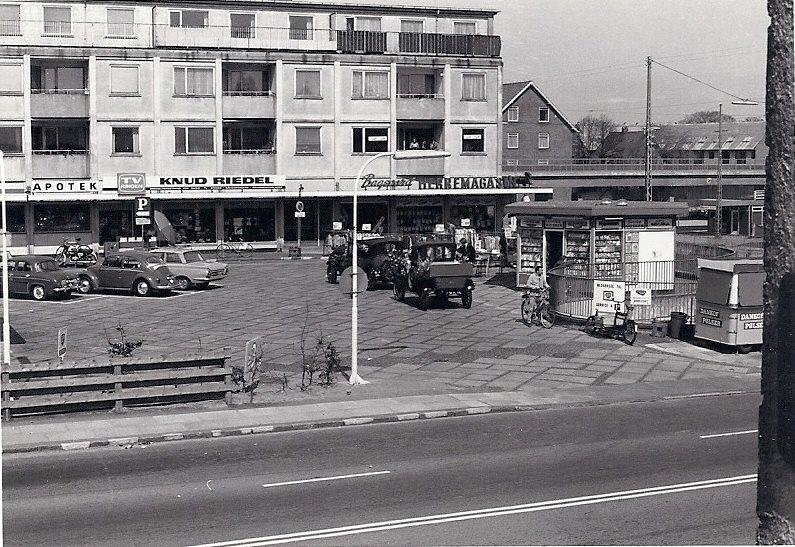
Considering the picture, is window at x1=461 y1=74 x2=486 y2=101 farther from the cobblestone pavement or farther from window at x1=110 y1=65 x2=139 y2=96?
the cobblestone pavement

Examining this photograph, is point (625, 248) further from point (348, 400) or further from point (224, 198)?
point (224, 198)

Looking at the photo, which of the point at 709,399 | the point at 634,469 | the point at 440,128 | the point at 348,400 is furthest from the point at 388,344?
the point at 440,128

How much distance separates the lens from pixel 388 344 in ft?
94.0

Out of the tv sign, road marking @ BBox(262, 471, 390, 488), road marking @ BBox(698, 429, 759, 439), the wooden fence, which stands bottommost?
road marking @ BBox(262, 471, 390, 488)

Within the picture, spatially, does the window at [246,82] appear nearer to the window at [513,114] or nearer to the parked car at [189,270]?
the parked car at [189,270]

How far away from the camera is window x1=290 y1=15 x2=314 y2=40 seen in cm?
6091

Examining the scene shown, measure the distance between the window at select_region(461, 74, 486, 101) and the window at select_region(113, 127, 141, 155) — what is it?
65.3ft

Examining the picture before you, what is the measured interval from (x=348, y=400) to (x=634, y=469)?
7318 millimetres

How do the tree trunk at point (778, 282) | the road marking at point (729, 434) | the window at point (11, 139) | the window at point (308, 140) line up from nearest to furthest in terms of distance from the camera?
the tree trunk at point (778, 282) < the road marking at point (729, 434) < the window at point (11, 139) < the window at point (308, 140)

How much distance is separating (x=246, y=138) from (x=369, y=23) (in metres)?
10.9

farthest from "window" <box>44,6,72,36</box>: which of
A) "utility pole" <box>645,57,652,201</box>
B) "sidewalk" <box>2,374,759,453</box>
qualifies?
"sidewalk" <box>2,374,759,453</box>

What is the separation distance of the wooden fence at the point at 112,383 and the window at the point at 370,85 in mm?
42146

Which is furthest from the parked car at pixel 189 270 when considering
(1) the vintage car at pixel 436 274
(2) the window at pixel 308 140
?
(2) the window at pixel 308 140

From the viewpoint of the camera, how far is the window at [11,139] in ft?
183
